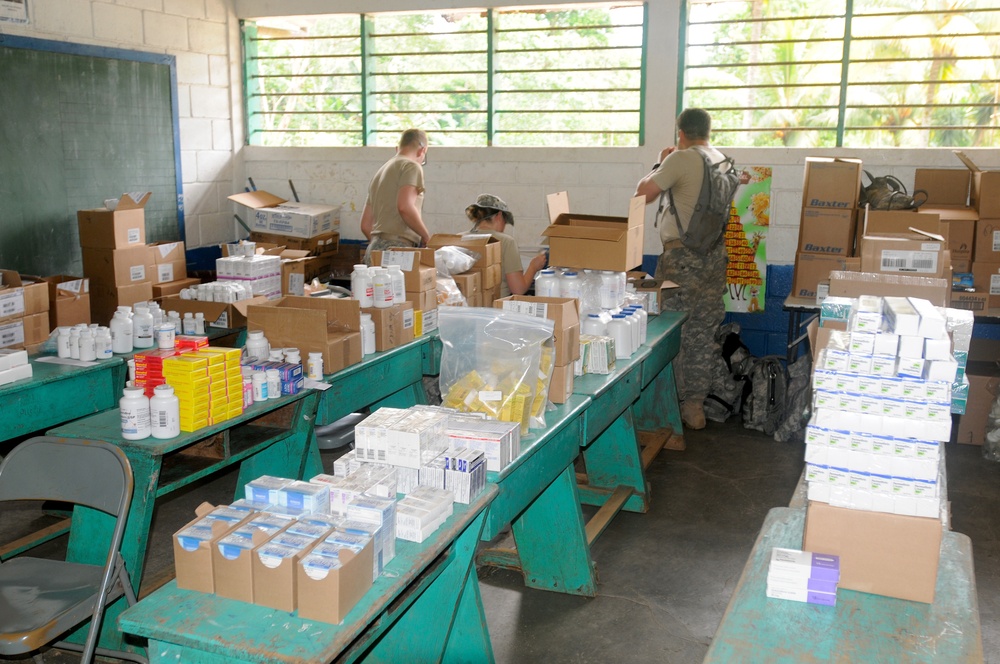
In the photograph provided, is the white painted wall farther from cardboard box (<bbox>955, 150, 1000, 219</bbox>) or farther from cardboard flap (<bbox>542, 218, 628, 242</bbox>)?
cardboard flap (<bbox>542, 218, 628, 242</bbox>)

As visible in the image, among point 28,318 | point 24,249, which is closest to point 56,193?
point 24,249

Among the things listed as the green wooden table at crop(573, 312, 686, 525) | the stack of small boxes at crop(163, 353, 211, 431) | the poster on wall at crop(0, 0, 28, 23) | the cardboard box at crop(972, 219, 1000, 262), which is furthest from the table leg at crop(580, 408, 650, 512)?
the poster on wall at crop(0, 0, 28, 23)

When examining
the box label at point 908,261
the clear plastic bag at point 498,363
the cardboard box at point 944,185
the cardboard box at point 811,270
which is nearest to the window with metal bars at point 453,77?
the cardboard box at point 811,270

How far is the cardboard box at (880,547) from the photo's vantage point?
Answer: 1846 millimetres

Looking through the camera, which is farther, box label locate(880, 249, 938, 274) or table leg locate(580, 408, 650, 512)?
table leg locate(580, 408, 650, 512)

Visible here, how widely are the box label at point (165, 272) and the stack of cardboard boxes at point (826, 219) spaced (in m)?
3.81

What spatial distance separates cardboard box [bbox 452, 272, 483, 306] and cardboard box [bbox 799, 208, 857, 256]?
203 cm

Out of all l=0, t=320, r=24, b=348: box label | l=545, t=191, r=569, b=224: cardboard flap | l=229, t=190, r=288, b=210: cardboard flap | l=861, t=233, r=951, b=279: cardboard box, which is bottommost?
l=0, t=320, r=24, b=348: box label

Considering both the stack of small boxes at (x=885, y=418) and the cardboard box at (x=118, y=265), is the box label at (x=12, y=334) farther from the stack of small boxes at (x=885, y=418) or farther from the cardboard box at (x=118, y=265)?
the stack of small boxes at (x=885, y=418)

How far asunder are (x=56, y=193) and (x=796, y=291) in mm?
4648

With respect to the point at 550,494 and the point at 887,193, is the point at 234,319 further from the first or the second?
the point at 887,193

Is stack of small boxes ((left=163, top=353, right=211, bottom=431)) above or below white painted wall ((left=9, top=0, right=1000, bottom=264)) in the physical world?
below

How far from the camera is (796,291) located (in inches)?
210

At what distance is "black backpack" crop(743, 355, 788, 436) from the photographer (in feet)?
17.4
